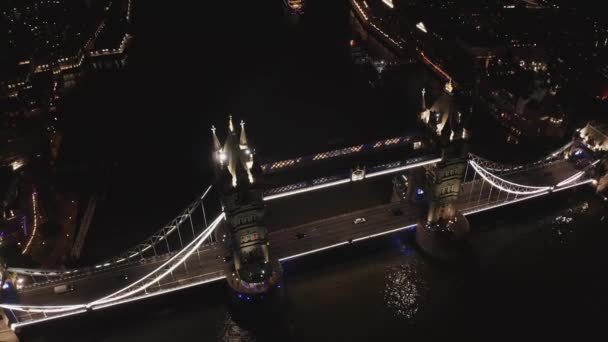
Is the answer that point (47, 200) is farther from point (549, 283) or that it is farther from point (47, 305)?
point (549, 283)

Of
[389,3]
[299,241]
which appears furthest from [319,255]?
[389,3]

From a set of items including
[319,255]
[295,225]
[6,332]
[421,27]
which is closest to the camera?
[6,332]

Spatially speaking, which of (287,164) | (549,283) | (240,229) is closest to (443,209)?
(549,283)

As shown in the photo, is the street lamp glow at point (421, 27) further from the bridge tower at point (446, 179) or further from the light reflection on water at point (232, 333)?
the light reflection on water at point (232, 333)

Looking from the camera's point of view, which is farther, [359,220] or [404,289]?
[359,220]

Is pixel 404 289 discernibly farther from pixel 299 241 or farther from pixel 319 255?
pixel 299 241

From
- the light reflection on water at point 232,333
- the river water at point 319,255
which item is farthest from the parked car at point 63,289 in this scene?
the light reflection on water at point 232,333

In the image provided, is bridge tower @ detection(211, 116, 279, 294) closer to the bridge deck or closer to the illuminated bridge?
the illuminated bridge
